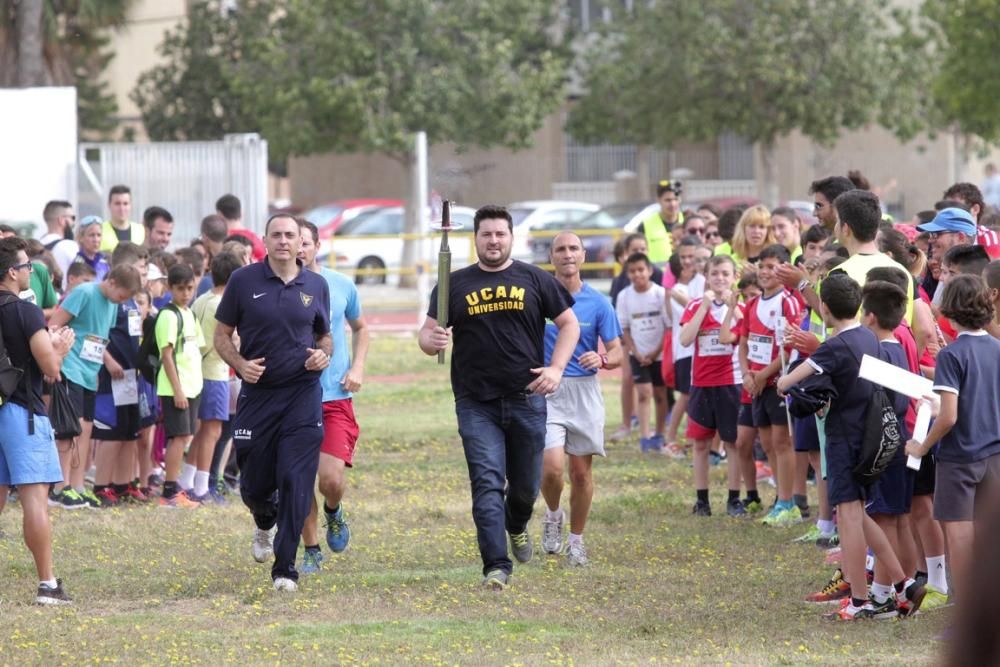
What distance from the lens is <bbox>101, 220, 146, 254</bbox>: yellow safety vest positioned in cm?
1415

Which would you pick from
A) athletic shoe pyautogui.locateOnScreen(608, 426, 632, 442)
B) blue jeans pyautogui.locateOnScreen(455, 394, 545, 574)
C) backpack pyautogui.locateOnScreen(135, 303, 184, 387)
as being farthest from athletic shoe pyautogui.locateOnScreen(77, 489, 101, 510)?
athletic shoe pyautogui.locateOnScreen(608, 426, 632, 442)

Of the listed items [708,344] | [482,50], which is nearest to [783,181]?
[482,50]

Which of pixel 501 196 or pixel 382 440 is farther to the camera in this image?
pixel 501 196

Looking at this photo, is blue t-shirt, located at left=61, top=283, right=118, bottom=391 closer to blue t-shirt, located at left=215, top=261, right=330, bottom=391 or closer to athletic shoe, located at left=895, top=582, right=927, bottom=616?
blue t-shirt, located at left=215, top=261, right=330, bottom=391

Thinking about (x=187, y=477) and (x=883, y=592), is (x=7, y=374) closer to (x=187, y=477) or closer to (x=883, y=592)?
(x=187, y=477)

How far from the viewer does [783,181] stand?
47.5 metres

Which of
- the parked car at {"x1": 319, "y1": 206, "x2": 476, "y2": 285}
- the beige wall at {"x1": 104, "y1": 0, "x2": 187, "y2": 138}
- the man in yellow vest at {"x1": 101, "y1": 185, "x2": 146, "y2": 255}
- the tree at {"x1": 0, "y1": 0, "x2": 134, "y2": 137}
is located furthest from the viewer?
the beige wall at {"x1": 104, "y1": 0, "x2": 187, "y2": 138}

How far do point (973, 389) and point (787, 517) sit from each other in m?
3.32

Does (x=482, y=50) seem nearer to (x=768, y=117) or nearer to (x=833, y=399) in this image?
(x=768, y=117)

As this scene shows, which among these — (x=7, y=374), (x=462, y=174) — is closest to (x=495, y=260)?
(x=7, y=374)

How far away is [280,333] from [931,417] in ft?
10.5

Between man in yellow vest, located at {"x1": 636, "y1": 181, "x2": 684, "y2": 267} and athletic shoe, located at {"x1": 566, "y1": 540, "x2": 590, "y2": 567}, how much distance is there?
650cm

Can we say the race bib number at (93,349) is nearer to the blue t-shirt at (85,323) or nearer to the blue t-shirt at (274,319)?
the blue t-shirt at (85,323)

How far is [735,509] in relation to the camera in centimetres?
1076
